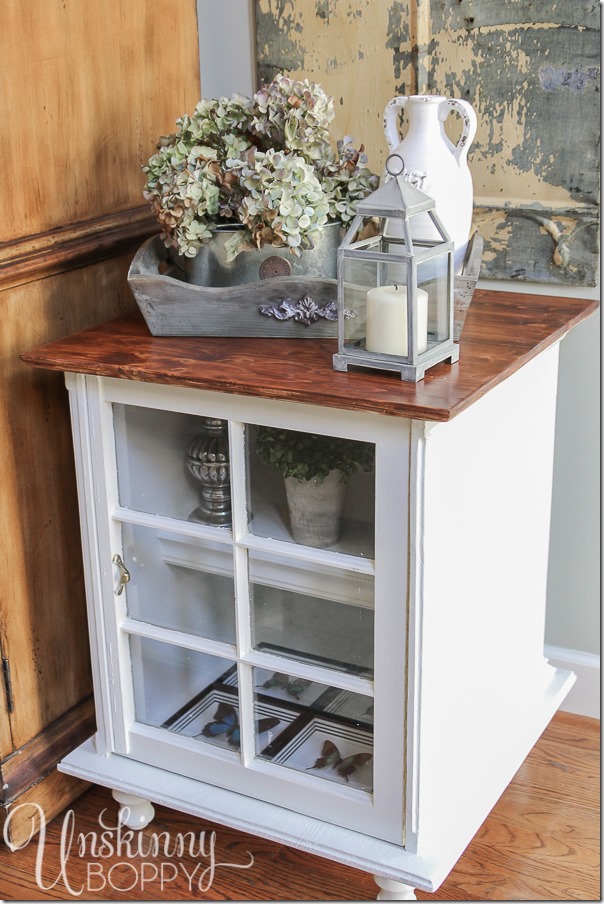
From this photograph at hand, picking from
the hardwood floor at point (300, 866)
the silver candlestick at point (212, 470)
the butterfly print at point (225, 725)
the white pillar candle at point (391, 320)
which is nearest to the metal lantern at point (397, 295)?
the white pillar candle at point (391, 320)

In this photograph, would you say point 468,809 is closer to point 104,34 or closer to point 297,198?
point 297,198

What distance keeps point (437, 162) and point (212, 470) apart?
56cm

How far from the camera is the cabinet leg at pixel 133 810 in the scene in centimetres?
173

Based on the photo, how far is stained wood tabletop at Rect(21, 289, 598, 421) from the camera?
1.29m

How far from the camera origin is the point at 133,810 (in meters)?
1.75

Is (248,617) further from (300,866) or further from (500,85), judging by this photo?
(500,85)

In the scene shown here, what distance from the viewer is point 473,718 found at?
160 centimetres

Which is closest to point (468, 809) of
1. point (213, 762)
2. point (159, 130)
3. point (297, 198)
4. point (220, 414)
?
point (213, 762)

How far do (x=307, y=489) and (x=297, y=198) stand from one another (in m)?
0.41

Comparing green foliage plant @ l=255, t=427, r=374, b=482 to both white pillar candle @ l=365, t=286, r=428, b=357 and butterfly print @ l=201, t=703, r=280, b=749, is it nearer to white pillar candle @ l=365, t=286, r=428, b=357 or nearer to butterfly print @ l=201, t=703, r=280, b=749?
white pillar candle @ l=365, t=286, r=428, b=357

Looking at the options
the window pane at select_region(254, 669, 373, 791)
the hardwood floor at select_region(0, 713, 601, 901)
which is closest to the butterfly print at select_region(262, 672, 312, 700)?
the window pane at select_region(254, 669, 373, 791)

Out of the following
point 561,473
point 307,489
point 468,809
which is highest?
point 307,489

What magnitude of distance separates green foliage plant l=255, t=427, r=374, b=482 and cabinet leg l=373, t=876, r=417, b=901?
0.60 metres

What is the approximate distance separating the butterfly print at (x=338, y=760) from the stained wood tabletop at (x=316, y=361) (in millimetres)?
547
